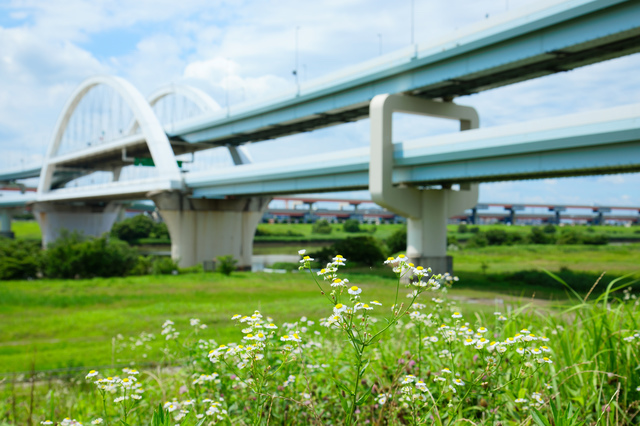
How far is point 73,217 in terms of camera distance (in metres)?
72.0

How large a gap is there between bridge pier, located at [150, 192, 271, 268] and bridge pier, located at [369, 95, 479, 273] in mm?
21635

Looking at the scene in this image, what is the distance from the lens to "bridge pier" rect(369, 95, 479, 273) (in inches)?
1011

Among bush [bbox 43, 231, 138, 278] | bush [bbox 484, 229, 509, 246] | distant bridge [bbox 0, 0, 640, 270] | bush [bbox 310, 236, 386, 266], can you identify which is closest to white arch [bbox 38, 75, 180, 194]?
distant bridge [bbox 0, 0, 640, 270]

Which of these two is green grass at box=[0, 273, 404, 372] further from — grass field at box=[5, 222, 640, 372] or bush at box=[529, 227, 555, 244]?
bush at box=[529, 227, 555, 244]

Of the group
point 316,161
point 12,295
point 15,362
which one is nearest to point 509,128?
point 316,161

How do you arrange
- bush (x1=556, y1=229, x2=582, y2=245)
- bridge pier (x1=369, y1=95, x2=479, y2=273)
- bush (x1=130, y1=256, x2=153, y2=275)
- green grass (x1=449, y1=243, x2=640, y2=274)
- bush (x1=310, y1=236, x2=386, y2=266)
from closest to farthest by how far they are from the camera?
1. bridge pier (x1=369, y1=95, x2=479, y2=273)
2. green grass (x1=449, y1=243, x2=640, y2=274)
3. bush (x1=130, y1=256, x2=153, y2=275)
4. bush (x1=310, y1=236, x2=386, y2=266)
5. bush (x1=556, y1=229, x2=582, y2=245)

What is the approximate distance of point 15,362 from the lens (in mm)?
11570

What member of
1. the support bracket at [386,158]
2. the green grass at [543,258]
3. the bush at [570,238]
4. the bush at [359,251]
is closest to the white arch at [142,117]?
the bush at [359,251]

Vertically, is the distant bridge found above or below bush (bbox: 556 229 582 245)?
above

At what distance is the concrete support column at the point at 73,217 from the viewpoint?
2731 inches

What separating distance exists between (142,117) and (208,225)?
12.4 meters

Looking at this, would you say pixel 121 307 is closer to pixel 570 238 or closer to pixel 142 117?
pixel 142 117

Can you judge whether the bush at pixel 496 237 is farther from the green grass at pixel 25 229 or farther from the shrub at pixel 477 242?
the green grass at pixel 25 229

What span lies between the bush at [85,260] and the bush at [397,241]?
67.6ft
